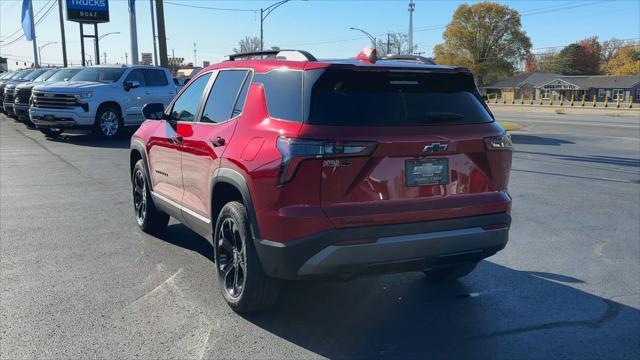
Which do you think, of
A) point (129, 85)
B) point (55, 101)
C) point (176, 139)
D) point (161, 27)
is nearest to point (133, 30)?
Answer: point (161, 27)

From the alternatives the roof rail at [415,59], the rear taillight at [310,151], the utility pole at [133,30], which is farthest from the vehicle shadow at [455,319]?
the utility pole at [133,30]

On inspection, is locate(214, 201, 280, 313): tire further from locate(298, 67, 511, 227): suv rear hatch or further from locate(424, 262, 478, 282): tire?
locate(424, 262, 478, 282): tire

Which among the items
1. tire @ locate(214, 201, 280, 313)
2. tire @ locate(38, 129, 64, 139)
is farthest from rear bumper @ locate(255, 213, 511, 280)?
tire @ locate(38, 129, 64, 139)

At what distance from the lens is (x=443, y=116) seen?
4.01 metres

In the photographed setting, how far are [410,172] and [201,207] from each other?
Answer: 6.23 feet

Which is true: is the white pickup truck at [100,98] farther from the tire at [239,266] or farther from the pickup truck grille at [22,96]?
the tire at [239,266]

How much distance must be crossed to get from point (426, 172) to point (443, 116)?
44 centimetres

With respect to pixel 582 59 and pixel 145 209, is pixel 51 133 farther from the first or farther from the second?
pixel 582 59

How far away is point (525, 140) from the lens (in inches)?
741

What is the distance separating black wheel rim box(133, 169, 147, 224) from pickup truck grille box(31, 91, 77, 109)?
10.0m

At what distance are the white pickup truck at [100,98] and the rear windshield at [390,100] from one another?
44.2ft

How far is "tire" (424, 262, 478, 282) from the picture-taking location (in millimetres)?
4949

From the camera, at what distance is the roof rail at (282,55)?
4094 millimetres

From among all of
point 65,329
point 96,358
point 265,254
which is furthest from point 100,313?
point 265,254
